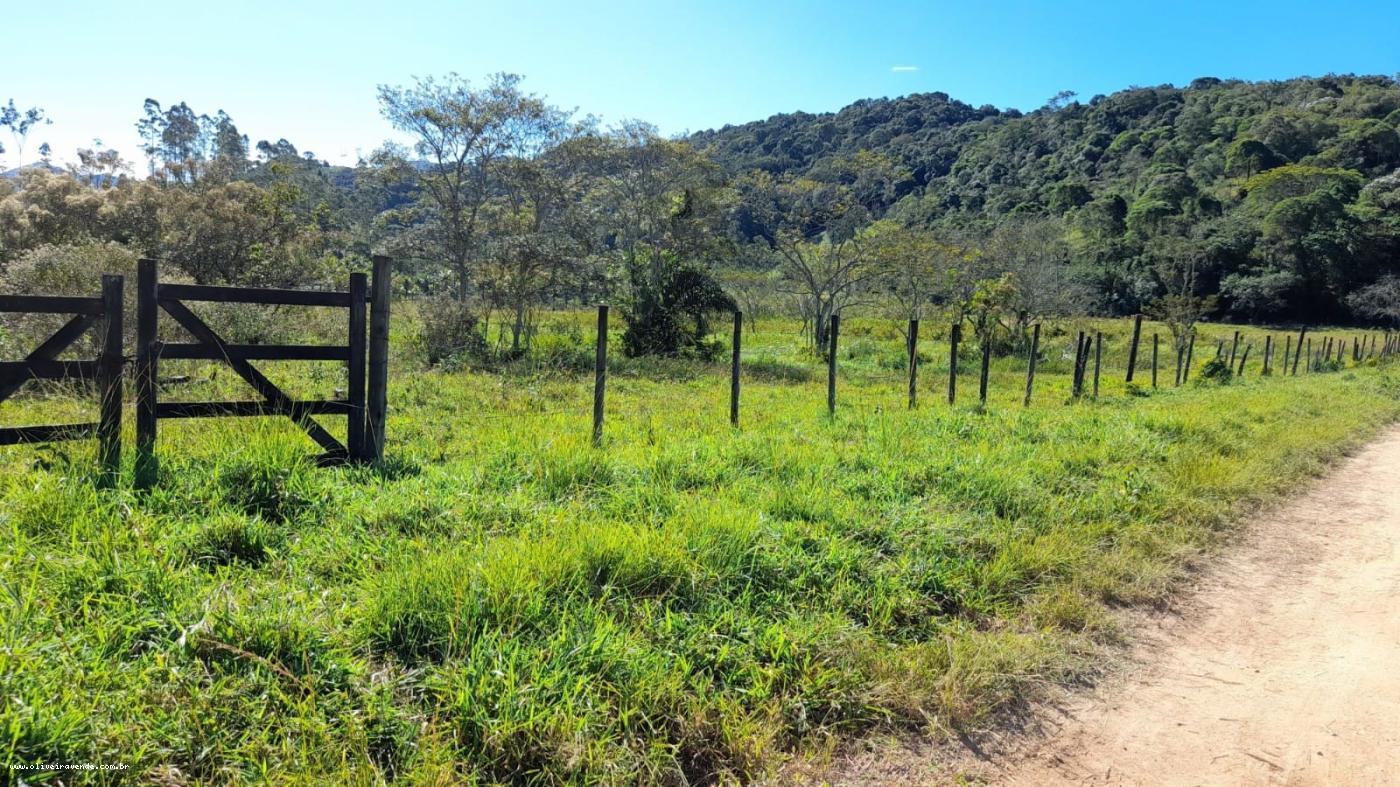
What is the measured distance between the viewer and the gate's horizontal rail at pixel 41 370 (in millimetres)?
4473

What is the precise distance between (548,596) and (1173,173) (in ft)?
291

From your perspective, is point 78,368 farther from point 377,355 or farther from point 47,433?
point 377,355

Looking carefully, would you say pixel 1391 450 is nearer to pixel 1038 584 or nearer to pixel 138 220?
pixel 1038 584

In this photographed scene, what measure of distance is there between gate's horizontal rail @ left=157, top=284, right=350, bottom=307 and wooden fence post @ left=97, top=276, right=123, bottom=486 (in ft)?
0.86

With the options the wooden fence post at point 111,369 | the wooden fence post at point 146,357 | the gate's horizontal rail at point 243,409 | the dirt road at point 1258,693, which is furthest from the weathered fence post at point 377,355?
the dirt road at point 1258,693

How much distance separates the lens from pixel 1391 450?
9.70 metres

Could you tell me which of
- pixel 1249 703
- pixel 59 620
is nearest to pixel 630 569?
pixel 59 620

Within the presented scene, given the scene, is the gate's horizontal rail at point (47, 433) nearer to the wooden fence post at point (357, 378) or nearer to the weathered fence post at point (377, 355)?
the wooden fence post at point (357, 378)

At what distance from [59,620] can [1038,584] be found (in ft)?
15.7

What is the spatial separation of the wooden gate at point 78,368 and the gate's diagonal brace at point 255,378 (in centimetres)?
34

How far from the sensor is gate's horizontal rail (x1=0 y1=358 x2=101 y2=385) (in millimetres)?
4473

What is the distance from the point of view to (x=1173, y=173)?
7288 centimetres

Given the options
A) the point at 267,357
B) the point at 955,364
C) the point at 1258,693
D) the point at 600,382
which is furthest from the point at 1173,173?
the point at 267,357

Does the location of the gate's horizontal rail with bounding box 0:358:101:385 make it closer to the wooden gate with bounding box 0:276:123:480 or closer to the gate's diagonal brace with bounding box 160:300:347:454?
the wooden gate with bounding box 0:276:123:480
